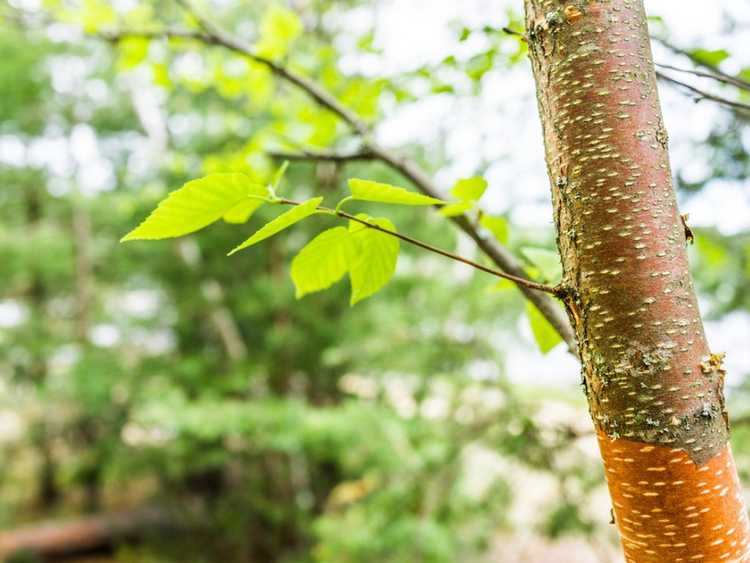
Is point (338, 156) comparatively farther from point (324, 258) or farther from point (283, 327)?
point (283, 327)

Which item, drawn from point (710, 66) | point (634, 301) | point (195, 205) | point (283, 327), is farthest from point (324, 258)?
point (283, 327)

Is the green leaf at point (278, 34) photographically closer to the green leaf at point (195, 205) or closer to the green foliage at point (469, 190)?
the green foliage at point (469, 190)

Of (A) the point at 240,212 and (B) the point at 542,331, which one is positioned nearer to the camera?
(A) the point at 240,212

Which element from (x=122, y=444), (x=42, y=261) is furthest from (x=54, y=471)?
(x=42, y=261)

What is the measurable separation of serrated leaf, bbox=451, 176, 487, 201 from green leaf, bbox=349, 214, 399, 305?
17 centimetres

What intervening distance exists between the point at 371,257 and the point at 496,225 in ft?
1.28

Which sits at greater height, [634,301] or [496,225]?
[496,225]

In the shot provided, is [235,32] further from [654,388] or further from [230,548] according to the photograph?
[654,388]

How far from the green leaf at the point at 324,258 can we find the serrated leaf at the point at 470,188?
8.2 inches

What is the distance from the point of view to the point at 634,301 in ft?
1.70

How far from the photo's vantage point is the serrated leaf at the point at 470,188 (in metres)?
0.76

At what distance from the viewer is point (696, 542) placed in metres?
0.52

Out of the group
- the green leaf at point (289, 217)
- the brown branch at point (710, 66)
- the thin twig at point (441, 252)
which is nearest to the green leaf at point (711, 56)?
the brown branch at point (710, 66)

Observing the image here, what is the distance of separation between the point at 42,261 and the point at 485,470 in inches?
250
